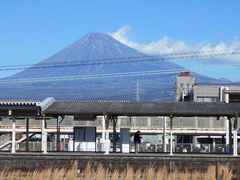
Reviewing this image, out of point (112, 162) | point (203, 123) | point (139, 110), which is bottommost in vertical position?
point (112, 162)

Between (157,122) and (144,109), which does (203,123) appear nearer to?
(157,122)

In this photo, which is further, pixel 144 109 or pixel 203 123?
pixel 203 123

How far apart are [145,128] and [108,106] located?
106ft

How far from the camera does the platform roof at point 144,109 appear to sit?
147 ft

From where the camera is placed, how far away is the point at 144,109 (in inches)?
1816

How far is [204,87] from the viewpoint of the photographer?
3976 inches

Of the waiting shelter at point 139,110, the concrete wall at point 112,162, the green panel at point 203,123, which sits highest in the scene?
the waiting shelter at point 139,110

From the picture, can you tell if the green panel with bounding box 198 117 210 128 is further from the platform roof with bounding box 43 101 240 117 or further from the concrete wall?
the concrete wall

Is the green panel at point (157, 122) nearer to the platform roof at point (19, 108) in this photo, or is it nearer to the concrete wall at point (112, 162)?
the platform roof at point (19, 108)

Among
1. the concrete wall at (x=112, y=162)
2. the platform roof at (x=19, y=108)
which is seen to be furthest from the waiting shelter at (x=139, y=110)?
the concrete wall at (x=112, y=162)

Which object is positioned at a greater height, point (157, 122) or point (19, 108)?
point (19, 108)

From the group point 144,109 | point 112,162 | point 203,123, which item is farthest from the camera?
point 203,123

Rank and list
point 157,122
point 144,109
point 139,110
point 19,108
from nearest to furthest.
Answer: point 139,110
point 144,109
point 19,108
point 157,122

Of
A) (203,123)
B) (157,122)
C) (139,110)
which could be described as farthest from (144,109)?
(203,123)
